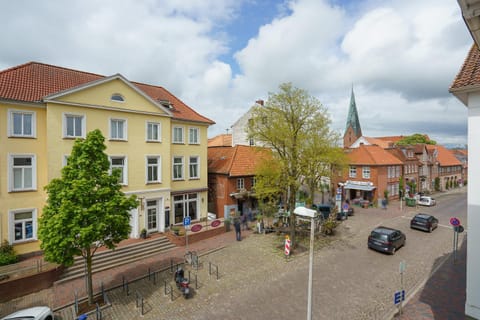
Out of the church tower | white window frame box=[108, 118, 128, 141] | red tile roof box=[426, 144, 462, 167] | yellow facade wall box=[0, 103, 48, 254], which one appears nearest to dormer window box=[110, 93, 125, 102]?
white window frame box=[108, 118, 128, 141]

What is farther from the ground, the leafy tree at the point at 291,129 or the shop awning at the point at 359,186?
the leafy tree at the point at 291,129

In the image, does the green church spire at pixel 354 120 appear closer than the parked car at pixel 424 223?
No

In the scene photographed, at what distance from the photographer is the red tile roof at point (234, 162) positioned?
23.4 m

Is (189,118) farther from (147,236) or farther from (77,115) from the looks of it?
A: (147,236)

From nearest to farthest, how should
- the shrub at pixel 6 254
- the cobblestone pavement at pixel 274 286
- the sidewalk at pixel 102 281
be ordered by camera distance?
the cobblestone pavement at pixel 274 286 < the sidewalk at pixel 102 281 < the shrub at pixel 6 254

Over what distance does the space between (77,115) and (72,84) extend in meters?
2.96

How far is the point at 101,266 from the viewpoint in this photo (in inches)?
540

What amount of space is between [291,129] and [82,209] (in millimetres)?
12252

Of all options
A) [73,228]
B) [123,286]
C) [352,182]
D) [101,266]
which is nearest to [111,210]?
[73,228]

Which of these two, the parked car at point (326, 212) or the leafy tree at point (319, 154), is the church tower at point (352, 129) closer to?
the parked car at point (326, 212)

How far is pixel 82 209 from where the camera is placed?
9.38 m

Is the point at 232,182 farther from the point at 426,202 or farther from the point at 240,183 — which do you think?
the point at 426,202

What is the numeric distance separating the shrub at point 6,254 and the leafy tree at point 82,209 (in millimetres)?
6079

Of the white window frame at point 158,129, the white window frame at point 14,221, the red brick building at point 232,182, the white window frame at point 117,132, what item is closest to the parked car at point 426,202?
the red brick building at point 232,182
